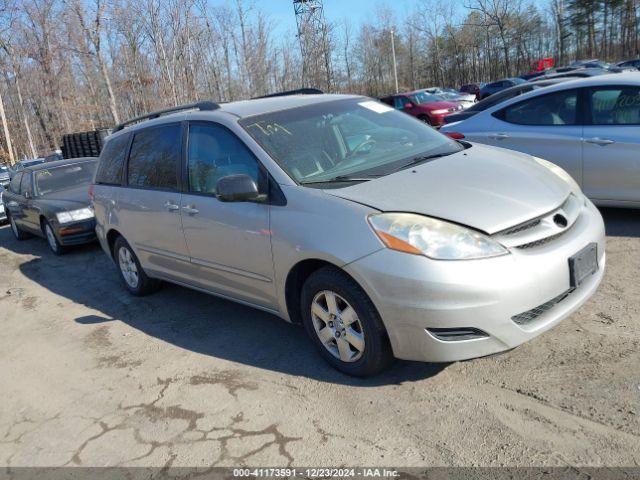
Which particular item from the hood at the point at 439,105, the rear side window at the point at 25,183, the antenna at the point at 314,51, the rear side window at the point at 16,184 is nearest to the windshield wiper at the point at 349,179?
the rear side window at the point at 25,183

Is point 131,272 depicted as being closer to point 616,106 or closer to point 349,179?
point 349,179

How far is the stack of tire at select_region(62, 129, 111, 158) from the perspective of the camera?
17373mm

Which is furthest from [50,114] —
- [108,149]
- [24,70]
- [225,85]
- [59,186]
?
[108,149]

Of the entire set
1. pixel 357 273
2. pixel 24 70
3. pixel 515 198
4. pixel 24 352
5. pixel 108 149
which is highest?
pixel 24 70

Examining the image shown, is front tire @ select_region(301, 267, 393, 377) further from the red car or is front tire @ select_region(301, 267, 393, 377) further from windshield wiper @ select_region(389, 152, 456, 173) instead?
the red car

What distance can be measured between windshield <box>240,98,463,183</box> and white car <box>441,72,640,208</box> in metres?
2.02

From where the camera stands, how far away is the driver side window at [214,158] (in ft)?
12.7

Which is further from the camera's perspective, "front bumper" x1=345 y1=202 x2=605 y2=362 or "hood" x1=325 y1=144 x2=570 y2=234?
"hood" x1=325 y1=144 x2=570 y2=234

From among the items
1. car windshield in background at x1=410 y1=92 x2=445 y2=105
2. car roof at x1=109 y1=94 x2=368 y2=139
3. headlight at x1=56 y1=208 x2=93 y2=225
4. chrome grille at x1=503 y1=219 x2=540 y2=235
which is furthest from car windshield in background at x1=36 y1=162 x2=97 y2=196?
car windshield in background at x1=410 y1=92 x2=445 y2=105

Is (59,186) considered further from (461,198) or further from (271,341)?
(461,198)

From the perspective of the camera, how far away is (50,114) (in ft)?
149

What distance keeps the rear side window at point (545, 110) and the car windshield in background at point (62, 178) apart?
7.05 m

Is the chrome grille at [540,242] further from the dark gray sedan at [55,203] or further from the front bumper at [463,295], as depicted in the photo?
the dark gray sedan at [55,203]

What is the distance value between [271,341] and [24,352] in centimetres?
237
